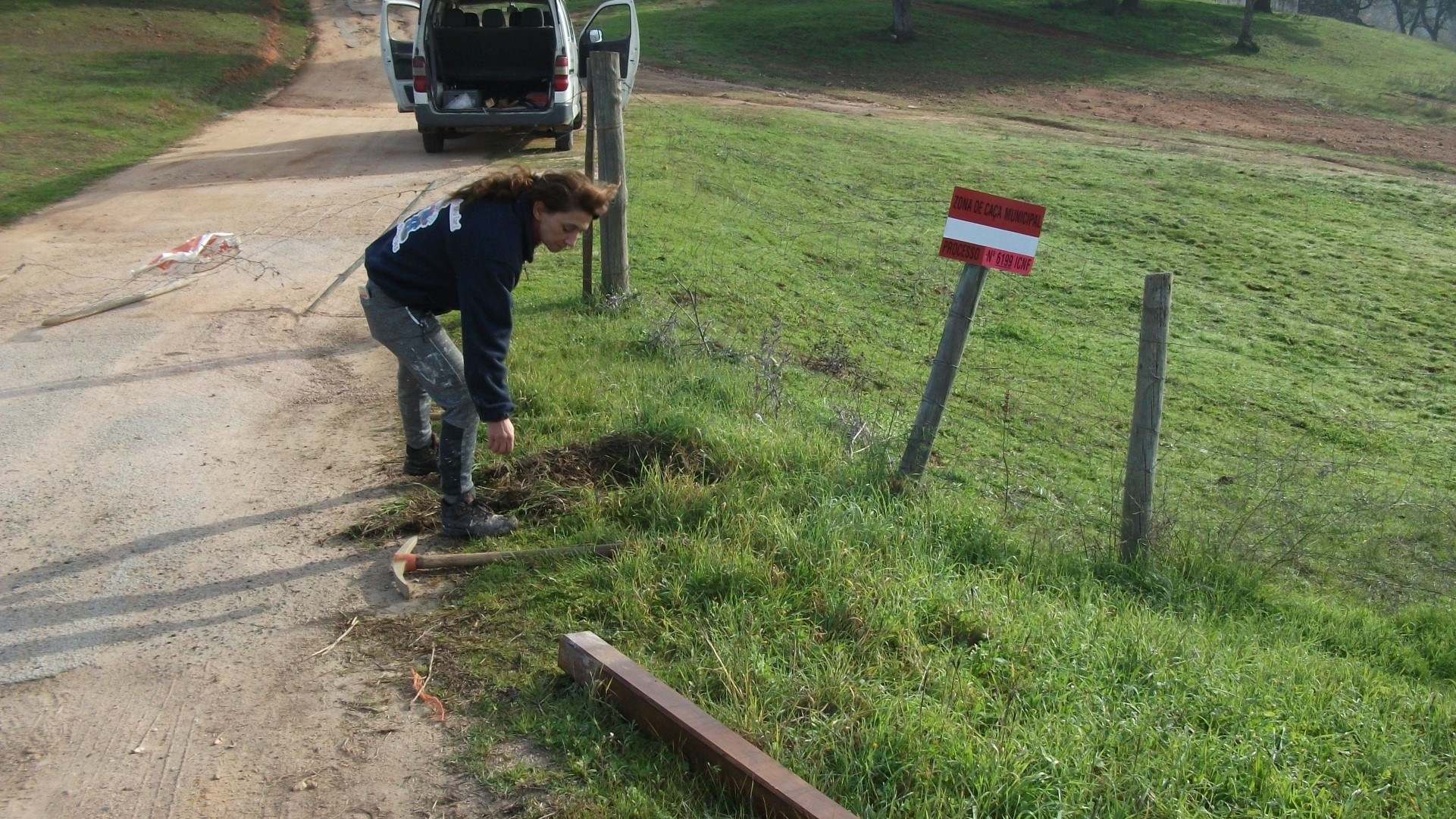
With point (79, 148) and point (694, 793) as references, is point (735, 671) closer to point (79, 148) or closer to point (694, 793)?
point (694, 793)

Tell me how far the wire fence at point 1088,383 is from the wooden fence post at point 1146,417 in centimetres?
17

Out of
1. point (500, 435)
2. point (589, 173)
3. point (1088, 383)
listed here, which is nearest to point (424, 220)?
point (500, 435)

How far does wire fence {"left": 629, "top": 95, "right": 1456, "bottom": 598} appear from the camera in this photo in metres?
6.51

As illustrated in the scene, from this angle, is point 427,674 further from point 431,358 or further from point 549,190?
point 549,190

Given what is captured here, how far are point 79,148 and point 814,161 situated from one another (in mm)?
9813

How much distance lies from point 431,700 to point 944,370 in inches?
111

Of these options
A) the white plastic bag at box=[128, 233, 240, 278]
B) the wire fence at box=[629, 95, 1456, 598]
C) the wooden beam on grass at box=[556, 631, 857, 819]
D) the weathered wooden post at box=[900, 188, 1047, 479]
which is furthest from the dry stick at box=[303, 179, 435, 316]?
the wooden beam on grass at box=[556, 631, 857, 819]

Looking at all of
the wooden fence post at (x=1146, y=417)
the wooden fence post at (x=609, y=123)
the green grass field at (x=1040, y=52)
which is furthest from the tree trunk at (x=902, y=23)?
the wooden fence post at (x=1146, y=417)

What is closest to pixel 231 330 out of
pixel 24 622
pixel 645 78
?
pixel 24 622

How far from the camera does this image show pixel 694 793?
316 cm

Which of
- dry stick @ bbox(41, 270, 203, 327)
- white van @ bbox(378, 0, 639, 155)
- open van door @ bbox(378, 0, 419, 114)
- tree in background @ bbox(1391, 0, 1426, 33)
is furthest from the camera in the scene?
tree in background @ bbox(1391, 0, 1426, 33)

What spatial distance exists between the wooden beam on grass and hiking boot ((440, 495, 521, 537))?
1.06 m

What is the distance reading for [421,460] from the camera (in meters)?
5.29

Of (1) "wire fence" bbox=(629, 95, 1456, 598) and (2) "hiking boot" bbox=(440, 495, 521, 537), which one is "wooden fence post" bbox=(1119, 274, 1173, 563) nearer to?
(1) "wire fence" bbox=(629, 95, 1456, 598)
